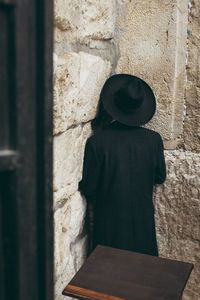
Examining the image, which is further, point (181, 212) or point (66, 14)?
point (181, 212)

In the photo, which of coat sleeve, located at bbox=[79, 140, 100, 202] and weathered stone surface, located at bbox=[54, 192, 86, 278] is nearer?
weathered stone surface, located at bbox=[54, 192, 86, 278]

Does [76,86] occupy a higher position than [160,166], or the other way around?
Answer: [76,86]

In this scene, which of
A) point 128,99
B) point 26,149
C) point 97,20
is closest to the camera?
point 26,149

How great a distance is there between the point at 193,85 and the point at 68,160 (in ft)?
2.46

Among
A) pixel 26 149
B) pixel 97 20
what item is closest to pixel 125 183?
pixel 97 20

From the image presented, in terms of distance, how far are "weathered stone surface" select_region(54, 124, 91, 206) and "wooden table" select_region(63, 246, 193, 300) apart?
0.92 feet

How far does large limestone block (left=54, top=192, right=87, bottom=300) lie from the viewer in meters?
1.85

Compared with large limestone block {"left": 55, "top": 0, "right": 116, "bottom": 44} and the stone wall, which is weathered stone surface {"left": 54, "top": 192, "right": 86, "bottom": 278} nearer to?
the stone wall

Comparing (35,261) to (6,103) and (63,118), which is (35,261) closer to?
(6,103)

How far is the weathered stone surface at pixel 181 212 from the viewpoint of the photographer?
7.56 feet

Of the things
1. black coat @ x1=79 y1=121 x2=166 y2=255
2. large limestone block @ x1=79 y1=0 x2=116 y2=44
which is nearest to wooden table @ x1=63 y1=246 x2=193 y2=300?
black coat @ x1=79 y1=121 x2=166 y2=255

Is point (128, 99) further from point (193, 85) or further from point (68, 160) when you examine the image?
point (68, 160)

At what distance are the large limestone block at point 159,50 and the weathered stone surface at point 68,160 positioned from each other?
1.33 ft

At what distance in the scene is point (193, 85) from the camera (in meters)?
2.24
